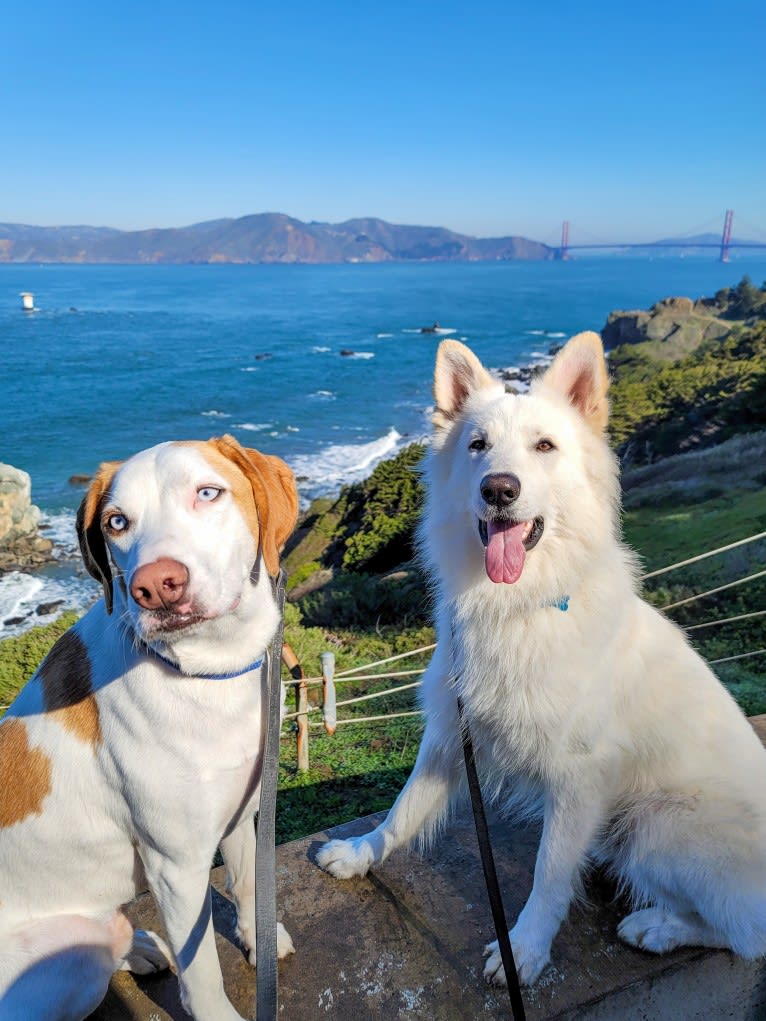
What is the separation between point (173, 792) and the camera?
210cm

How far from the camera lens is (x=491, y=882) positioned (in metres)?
2.58

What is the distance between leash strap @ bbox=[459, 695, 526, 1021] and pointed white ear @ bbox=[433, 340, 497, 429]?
130 cm

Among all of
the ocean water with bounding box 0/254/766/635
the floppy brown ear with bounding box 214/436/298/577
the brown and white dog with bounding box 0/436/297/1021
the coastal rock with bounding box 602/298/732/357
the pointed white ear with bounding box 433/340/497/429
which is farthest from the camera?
the coastal rock with bounding box 602/298/732/357

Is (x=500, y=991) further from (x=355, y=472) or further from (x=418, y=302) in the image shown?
(x=418, y=302)

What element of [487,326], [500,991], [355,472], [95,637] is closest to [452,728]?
[500,991]

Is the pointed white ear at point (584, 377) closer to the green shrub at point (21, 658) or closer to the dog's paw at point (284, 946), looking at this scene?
the dog's paw at point (284, 946)

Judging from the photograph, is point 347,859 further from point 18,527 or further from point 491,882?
point 18,527

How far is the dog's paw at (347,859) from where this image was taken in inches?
124

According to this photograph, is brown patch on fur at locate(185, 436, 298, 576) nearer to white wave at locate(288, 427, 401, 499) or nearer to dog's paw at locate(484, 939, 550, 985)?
dog's paw at locate(484, 939, 550, 985)

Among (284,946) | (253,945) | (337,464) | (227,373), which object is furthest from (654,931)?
(227,373)

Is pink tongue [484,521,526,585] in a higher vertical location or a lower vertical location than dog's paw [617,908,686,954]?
higher

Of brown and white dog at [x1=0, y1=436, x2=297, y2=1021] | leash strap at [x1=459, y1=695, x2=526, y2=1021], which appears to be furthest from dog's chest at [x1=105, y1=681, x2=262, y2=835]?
leash strap at [x1=459, y1=695, x2=526, y2=1021]

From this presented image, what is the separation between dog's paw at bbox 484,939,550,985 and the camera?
2.65 metres

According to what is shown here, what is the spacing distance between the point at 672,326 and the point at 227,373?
3698cm
